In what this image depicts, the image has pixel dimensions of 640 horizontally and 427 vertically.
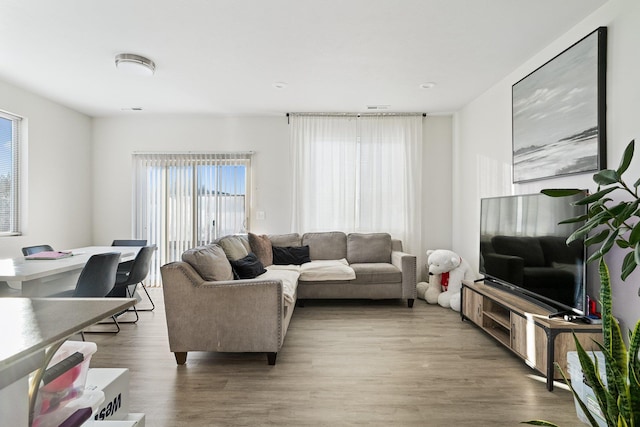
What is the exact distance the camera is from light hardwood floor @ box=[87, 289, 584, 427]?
2.00 meters

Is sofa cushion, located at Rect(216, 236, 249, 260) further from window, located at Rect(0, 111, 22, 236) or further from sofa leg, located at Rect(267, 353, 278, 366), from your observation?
window, located at Rect(0, 111, 22, 236)

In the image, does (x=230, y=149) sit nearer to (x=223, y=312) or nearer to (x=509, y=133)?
(x=223, y=312)

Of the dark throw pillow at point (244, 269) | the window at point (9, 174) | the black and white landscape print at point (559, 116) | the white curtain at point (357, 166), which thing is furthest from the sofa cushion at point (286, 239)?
the window at point (9, 174)

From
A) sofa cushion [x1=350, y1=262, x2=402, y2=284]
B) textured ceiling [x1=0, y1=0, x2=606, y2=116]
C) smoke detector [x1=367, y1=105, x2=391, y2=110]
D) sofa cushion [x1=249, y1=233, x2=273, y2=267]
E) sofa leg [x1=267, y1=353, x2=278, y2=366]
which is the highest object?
smoke detector [x1=367, y1=105, x2=391, y2=110]

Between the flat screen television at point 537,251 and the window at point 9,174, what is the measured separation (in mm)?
5374

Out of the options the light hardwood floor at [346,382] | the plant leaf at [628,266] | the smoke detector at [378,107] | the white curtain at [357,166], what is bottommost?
the light hardwood floor at [346,382]

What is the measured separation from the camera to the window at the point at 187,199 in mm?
5168

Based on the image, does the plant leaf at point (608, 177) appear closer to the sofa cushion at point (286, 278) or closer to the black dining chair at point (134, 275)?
the sofa cushion at point (286, 278)

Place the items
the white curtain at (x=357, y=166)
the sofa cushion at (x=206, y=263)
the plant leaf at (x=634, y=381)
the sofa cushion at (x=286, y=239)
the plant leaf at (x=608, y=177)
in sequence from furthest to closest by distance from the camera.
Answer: the white curtain at (x=357, y=166)
the sofa cushion at (x=286, y=239)
the sofa cushion at (x=206, y=263)
the plant leaf at (x=608, y=177)
the plant leaf at (x=634, y=381)

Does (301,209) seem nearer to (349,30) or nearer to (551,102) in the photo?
(349,30)

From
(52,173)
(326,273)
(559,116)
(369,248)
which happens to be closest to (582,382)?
(559,116)

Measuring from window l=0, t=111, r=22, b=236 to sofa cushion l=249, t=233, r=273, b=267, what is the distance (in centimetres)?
275

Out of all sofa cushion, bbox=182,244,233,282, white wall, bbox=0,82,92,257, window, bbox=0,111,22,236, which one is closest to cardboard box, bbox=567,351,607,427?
sofa cushion, bbox=182,244,233,282

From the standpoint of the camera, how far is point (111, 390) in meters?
1.22
